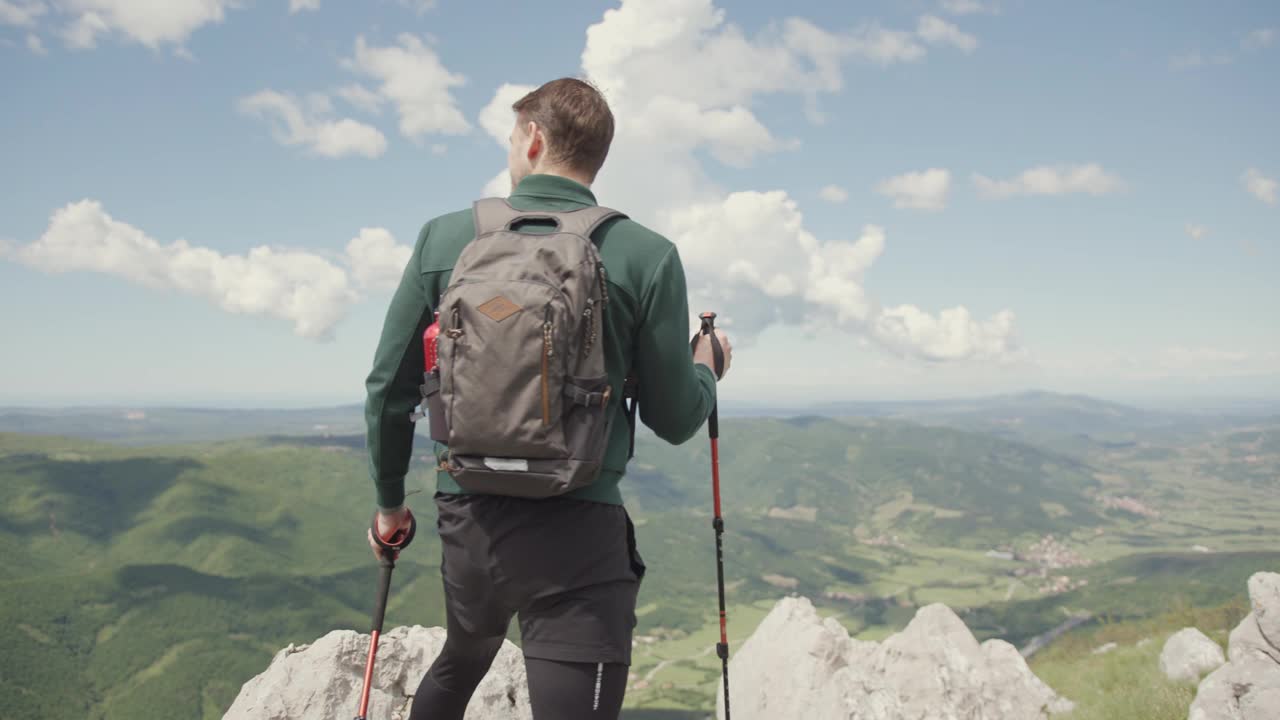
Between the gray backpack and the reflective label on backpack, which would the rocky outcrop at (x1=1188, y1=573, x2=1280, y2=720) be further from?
the reflective label on backpack

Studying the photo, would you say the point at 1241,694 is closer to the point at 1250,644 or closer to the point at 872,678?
the point at 1250,644

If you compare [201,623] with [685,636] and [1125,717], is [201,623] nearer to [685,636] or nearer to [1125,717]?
[685,636]

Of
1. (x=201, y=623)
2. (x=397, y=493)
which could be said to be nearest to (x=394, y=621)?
(x=201, y=623)

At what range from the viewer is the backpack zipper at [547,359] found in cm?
290

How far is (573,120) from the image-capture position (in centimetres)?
331

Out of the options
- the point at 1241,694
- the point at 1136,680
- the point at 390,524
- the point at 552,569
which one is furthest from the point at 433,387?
the point at 1136,680

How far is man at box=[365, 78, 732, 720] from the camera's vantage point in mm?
Answer: 3104

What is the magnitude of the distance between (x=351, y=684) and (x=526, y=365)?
6.09m

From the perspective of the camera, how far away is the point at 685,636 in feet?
602

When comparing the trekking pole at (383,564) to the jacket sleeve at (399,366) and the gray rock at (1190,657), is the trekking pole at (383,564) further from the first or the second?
the gray rock at (1190,657)

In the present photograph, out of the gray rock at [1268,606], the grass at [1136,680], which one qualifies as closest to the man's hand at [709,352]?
the grass at [1136,680]

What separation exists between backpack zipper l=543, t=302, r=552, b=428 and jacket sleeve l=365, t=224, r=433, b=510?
0.79 meters

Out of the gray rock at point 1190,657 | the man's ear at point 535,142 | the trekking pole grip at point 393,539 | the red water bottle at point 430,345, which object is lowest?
the gray rock at point 1190,657

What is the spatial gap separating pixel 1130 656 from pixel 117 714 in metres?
158
